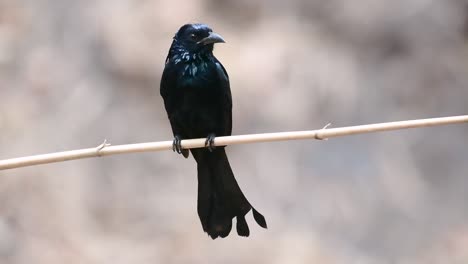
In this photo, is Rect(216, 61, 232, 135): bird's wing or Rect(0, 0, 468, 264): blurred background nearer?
Rect(216, 61, 232, 135): bird's wing

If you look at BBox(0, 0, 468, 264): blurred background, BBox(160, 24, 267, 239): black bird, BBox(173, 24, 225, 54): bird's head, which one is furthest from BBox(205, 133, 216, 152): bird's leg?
BBox(0, 0, 468, 264): blurred background

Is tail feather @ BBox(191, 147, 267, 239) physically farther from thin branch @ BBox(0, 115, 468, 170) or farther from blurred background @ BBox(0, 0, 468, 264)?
blurred background @ BBox(0, 0, 468, 264)

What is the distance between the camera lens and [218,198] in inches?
87.8

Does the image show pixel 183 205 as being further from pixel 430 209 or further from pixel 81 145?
pixel 430 209

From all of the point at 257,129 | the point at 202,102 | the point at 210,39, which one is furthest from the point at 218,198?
the point at 257,129

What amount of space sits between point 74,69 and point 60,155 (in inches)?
69.2

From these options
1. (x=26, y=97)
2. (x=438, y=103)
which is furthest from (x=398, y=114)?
(x=26, y=97)

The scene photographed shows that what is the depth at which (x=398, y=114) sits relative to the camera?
353cm

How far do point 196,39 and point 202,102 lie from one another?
20cm

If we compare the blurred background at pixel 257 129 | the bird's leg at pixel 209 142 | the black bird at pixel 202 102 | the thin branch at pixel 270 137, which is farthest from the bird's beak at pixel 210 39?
the blurred background at pixel 257 129

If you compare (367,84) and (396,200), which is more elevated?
(367,84)

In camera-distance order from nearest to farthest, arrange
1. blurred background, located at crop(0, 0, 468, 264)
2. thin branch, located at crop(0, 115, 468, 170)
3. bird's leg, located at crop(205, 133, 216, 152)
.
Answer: thin branch, located at crop(0, 115, 468, 170)
bird's leg, located at crop(205, 133, 216, 152)
blurred background, located at crop(0, 0, 468, 264)

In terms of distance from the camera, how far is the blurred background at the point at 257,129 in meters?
3.30

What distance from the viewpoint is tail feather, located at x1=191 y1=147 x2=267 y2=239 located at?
2.18 m
